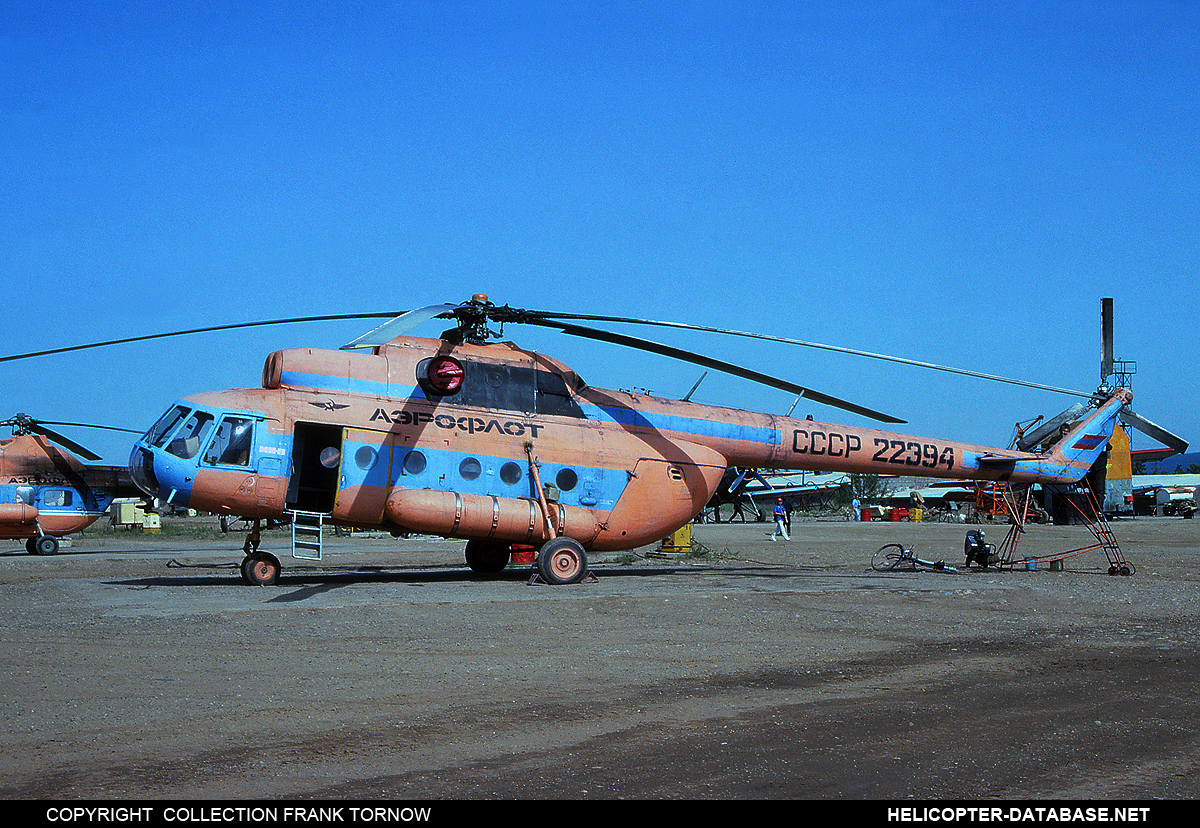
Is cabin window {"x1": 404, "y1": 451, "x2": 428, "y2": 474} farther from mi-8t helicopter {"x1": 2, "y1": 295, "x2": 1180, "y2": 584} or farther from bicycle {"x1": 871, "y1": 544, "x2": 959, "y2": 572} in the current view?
bicycle {"x1": 871, "y1": 544, "x2": 959, "y2": 572}

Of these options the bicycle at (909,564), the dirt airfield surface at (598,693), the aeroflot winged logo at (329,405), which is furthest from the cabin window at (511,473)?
the bicycle at (909,564)

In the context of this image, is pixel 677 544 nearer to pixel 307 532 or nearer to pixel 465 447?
pixel 465 447

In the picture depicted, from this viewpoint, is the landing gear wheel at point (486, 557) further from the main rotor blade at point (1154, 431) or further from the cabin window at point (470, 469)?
the main rotor blade at point (1154, 431)

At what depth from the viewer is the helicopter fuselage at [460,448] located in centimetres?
1467

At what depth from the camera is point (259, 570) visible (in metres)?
15.2

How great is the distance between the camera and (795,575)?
18062 mm

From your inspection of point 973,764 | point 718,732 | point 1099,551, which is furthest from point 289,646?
point 1099,551

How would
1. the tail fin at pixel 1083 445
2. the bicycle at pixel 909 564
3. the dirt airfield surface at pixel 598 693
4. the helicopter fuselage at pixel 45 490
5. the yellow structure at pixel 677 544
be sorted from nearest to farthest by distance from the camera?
the dirt airfield surface at pixel 598 693 < the bicycle at pixel 909 564 < the tail fin at pixel 1083 445 < the yellow structure at pixel 677 544 < the helicopter fuselage at pixel 45 490

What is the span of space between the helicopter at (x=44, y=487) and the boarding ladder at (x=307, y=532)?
55.5ft

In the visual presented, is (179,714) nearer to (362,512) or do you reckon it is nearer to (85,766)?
(85,766)

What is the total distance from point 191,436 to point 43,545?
1792cm

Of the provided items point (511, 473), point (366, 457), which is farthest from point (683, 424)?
point (366, 457)

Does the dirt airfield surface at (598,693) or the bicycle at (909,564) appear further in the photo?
the bicycle at (909,564)

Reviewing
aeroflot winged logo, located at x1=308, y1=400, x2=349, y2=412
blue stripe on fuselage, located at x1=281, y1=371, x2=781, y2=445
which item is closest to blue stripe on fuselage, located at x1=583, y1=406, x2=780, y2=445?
blue stripe on fuselage, located at x1=281, y1=371, x2=781, y2=445
